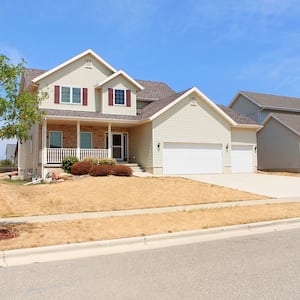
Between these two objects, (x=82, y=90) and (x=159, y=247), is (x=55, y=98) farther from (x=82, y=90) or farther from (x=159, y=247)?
(x=159, y=247)

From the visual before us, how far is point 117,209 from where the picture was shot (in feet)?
40.8

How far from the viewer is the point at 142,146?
24.5m

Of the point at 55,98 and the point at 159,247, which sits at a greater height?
the point at 55,98

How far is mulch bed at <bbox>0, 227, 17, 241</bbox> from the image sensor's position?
323 inches

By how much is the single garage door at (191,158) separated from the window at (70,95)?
705cm

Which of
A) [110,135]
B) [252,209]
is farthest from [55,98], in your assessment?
[252,209]

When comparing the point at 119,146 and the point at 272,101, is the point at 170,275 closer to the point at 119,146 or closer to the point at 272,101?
the point at 119,146

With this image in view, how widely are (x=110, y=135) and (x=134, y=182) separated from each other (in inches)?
273

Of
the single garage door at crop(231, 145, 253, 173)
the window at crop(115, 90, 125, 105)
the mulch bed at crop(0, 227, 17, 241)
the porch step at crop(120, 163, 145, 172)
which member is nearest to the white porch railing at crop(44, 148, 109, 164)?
the porch step at crop(120, 163, 145, 172)

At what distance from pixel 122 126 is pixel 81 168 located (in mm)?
6564

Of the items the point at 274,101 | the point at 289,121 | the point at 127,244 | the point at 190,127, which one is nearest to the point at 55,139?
the point at 190,127

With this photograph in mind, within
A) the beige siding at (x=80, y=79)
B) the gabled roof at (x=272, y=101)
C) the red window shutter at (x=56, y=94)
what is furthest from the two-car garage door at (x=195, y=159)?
the gabled roof at (x=272, y=101)

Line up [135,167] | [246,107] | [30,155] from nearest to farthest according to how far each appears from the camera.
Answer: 1. [135,167]
2. [30,155]
3. [246,107]

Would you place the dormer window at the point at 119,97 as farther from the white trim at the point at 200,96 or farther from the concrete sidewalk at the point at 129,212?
the concrete sidewalk at the point at 129,212
